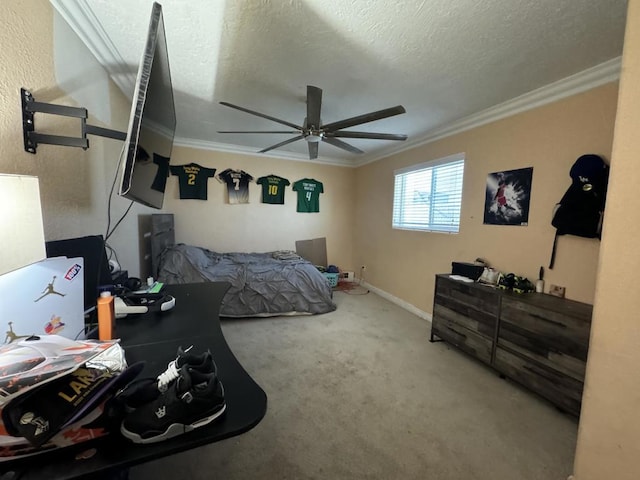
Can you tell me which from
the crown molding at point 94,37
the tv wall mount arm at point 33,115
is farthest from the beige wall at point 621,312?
the crown molding at point 94,37

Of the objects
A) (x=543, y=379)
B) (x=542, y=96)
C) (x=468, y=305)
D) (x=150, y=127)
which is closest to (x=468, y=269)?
(x=468, y=305)

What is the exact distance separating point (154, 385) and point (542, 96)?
3171 millimetres

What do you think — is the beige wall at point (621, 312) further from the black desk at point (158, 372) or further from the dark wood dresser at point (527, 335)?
the black desk at point (158, 372)

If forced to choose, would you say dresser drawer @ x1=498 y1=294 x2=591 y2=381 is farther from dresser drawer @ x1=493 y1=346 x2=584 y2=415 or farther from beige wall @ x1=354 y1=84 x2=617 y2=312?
beige wall @ x1=354 y1=84 x2=617 y2=312

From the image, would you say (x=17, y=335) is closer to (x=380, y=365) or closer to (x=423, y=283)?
(x=380, y=365)

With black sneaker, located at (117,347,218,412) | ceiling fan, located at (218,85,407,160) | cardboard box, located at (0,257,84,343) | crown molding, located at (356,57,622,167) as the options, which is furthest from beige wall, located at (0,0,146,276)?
crown molding, located at (356,57,622,167)

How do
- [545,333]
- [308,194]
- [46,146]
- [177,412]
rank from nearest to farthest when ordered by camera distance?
1. [177,412]
2. [46,146]
3. [545,333]
4. [308,194]

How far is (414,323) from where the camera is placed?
10.7 feet

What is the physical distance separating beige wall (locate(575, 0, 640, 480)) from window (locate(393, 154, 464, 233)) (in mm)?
2020

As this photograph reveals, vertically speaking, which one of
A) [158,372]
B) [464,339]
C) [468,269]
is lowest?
[464,339]

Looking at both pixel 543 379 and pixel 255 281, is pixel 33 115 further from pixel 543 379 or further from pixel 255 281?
pixel 543 379

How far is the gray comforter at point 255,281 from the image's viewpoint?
3.13 m

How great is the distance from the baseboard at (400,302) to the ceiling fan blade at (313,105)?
106 inches

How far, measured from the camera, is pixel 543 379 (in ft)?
6.08
